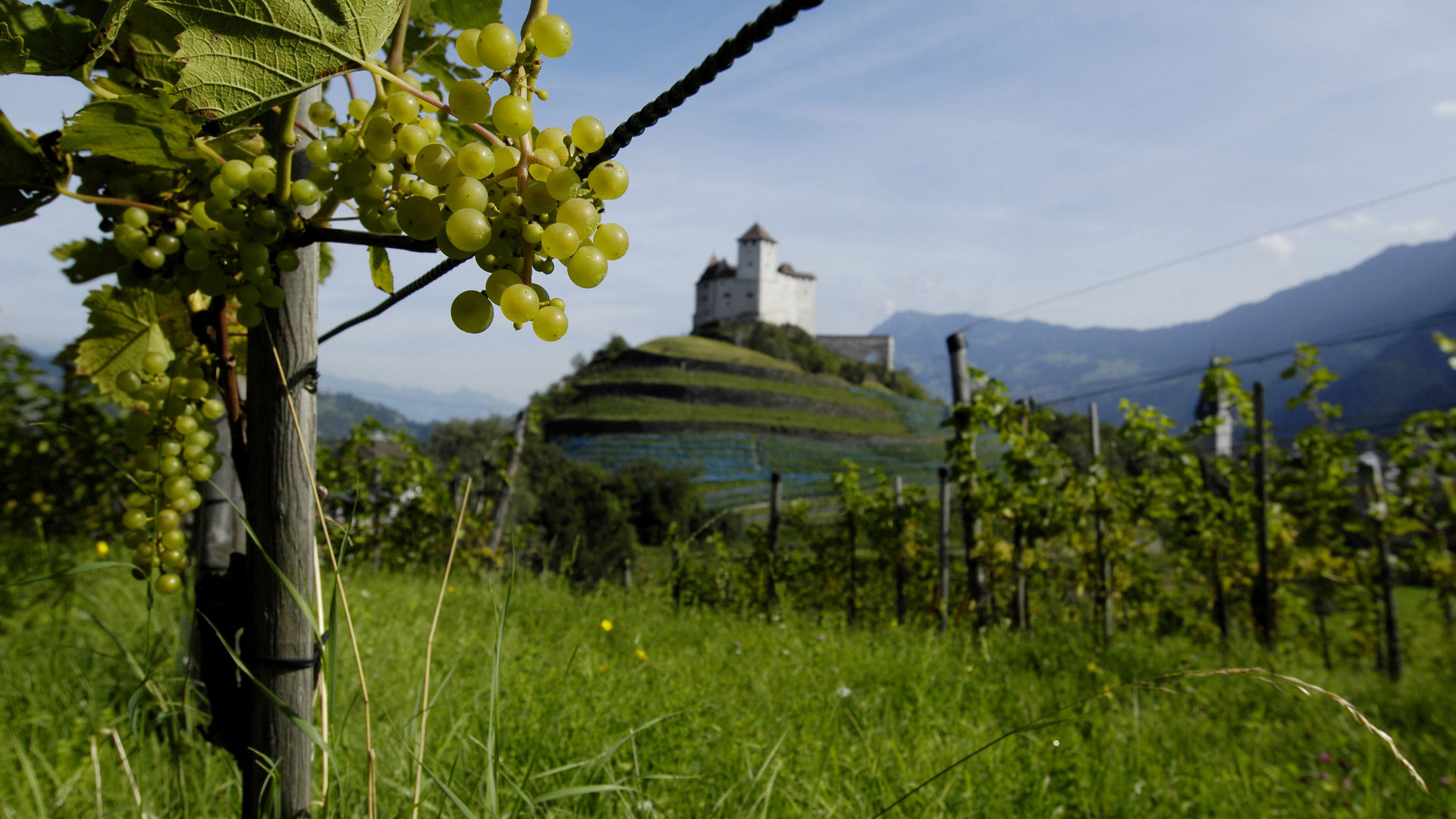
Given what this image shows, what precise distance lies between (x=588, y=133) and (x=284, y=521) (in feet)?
2.16

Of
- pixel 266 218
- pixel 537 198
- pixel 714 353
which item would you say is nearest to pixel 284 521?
pixel 266 218

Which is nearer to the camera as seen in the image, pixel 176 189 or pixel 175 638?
pixel 176 189

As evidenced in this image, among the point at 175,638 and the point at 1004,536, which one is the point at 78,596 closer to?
the point at 175,638

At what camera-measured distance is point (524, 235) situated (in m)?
0.50

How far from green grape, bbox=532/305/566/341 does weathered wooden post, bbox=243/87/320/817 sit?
1.58ft

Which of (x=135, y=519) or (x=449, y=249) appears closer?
(x=449, y=249)

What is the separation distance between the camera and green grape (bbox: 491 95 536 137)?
48 centimetres

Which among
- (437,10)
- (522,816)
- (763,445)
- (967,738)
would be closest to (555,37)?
(437,10)

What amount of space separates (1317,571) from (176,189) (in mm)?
8850

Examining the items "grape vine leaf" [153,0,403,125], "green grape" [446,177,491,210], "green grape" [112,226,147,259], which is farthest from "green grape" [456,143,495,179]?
"green grape" [112,226,147,259]

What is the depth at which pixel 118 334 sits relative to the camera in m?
1.04

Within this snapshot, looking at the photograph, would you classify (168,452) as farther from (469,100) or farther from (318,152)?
(469,100)

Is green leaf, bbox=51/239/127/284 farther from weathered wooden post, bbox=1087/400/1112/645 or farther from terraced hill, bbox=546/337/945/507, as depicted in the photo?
terraced hill, bbox=546/337/945/507

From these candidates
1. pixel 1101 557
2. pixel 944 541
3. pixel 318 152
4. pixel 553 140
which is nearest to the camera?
pixel 553 140
